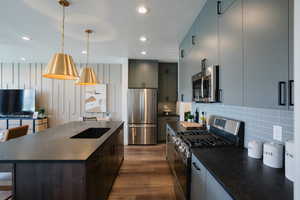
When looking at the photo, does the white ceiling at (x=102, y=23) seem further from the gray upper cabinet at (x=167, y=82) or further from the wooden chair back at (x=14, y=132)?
the wooden chair back at (x=14, y=132)

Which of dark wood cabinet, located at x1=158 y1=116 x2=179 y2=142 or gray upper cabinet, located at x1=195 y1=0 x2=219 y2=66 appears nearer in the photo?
gray upper cabinet, located at x1=195 y1=0 x2=219 y2=66

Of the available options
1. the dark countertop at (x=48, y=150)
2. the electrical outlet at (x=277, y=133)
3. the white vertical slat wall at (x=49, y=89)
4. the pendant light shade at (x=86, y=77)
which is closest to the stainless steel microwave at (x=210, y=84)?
the electrical outlet at (x=277, y=133)

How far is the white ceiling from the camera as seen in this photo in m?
1.97

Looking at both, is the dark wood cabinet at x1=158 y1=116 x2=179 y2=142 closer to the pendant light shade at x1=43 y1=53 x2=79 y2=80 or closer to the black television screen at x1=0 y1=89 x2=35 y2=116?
the pendant light shade at x1=43 y1=53 x2=79 y2=80

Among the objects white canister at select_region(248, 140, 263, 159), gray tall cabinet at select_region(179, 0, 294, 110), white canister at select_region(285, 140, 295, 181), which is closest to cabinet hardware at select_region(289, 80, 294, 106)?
gray tall cabinet at select_region(179, 0, 294, 110)

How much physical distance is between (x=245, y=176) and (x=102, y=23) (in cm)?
265

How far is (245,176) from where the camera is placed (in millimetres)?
942

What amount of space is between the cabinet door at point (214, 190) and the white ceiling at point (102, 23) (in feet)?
6.45

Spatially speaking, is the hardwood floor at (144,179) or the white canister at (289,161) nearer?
the white canister at (289,161)

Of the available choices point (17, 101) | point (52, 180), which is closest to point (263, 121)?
point (52, 180)

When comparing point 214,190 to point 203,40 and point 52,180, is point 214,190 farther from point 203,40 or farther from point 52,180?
point 203,40

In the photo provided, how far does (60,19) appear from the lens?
7.62 feet

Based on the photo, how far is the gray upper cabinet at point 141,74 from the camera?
15.6 ft

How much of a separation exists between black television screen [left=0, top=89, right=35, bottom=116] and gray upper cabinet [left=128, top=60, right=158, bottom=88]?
133 inches
